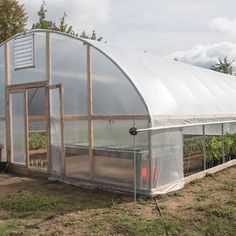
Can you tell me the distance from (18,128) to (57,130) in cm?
163

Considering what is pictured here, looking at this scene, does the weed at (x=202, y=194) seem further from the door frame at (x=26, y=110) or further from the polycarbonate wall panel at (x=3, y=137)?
the polycarbonate wall panel at (x=3, y=137)

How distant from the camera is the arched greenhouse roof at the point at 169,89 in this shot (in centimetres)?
755

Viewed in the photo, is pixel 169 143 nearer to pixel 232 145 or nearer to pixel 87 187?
pixel 87 187

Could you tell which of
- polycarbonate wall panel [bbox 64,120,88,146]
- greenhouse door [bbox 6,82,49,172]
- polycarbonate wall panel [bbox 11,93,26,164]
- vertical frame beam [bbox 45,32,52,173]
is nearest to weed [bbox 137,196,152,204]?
polycarbonate wall panel [bbox 64,120,88,146]

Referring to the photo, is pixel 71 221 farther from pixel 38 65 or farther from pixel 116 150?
pixel 38 65

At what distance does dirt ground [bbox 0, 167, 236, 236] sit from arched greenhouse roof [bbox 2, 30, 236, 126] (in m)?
1.49

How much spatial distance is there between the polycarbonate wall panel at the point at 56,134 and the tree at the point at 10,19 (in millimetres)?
12564

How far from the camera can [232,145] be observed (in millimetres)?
10984

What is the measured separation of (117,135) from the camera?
7.74 metres

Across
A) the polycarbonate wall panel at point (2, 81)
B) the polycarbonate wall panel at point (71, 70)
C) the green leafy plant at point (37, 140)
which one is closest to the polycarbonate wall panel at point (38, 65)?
the polycarbonate wall panel at point (71, 70)

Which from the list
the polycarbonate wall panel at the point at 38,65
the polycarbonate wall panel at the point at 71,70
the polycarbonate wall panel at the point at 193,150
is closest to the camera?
the polycarbonate wall panel at the point at 71,70

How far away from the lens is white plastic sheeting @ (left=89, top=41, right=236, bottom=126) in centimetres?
756

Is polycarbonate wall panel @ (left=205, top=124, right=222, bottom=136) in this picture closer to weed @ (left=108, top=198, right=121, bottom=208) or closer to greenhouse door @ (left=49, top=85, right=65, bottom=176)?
greenhouse door @ (left=49, top=85, right=65, bottom=176)

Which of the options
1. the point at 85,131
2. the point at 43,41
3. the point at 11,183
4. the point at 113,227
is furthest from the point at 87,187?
the point at 43,41
